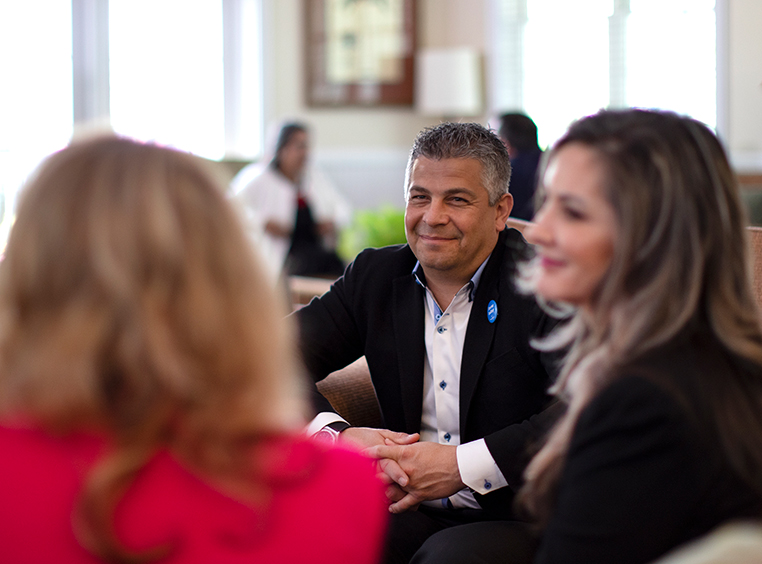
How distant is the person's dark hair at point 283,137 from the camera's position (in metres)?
4.98

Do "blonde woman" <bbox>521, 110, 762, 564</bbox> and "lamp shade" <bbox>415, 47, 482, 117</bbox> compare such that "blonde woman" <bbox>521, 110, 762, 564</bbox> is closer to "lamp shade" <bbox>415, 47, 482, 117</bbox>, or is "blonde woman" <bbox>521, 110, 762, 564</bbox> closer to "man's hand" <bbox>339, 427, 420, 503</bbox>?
"man's hand" <bbox>339, 427, 420, 503</bbox>

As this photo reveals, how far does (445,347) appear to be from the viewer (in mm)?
1674

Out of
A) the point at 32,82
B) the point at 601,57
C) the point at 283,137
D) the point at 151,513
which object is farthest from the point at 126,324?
the point at 601,57

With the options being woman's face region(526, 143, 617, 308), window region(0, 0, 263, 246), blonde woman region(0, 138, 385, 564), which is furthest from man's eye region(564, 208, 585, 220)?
window region(0, 0, 263, 246)

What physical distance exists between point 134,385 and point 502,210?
1217mm

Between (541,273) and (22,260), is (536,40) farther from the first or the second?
(22,260)

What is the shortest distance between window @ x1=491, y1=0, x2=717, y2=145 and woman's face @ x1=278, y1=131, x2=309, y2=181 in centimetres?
160

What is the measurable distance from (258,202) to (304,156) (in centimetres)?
43

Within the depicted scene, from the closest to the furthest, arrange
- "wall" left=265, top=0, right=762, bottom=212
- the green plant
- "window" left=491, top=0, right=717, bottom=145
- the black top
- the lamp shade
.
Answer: the black top
the green plant
"window" left=491, top=0, right=717, bottom=145
the lamp shade
"wall" left=265, top=0, right=762, bottom=212

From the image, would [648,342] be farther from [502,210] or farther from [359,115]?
[359,115]

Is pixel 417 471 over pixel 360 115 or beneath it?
beneath

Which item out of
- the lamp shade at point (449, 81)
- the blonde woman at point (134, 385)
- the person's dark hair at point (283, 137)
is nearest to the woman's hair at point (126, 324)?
the blonde woman at point (134, 385)

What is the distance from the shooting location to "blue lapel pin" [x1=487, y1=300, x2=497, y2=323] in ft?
5.33

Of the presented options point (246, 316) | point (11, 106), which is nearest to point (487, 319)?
point (246, 316)
